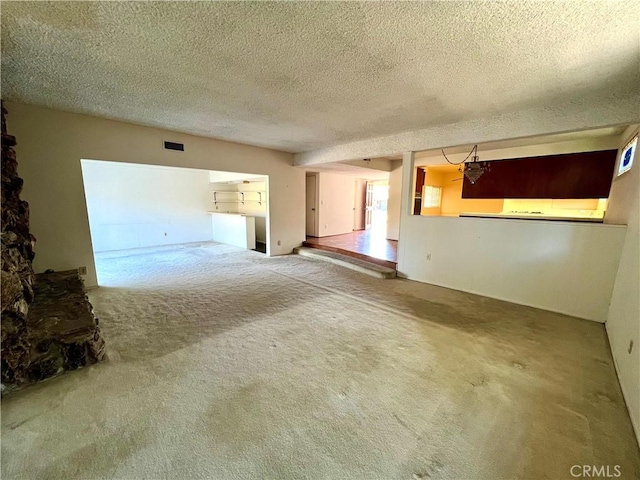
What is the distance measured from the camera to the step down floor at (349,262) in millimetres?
4656

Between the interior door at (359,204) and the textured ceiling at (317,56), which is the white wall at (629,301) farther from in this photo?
the interior door at (359,204)

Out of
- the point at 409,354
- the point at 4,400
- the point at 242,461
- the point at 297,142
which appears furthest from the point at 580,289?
the point at 4,400

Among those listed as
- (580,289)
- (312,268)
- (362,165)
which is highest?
(362,165)

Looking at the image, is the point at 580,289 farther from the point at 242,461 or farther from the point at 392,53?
the point at 242,461

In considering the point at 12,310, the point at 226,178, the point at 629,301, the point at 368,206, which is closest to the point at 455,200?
the point at 368,206

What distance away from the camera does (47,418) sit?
5.15 feet

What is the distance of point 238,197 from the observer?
8.75m

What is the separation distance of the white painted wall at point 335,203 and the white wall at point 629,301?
6.30 metres

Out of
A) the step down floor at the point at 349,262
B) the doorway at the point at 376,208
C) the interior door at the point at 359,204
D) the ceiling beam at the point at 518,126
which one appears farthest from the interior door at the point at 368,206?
the ceiling beam at the point at 518,126

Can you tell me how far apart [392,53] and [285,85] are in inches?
41.6

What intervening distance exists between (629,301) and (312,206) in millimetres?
7032

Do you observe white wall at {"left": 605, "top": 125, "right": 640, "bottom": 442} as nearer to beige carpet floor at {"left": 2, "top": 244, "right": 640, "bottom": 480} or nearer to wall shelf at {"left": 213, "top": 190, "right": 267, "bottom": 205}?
beige carpet floor at {"left": 2, "top": 244, "right": 640, "bottom": 480}

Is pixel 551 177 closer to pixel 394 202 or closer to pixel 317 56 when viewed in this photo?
pixel 394 202

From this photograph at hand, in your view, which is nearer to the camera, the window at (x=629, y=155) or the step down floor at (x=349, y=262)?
the window at (x=629, y=155)
